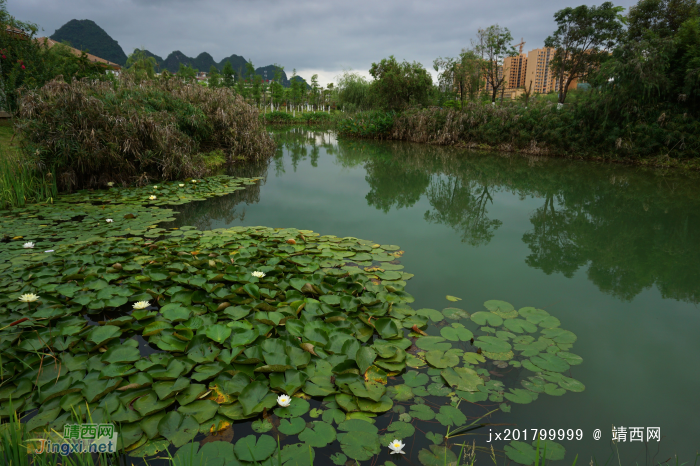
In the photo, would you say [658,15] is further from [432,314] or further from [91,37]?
[91,37]

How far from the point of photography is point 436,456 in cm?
143

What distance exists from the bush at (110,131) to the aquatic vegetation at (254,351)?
2749 millimetres

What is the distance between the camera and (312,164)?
9977 millimetres

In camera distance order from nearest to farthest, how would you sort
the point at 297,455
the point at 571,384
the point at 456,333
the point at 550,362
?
the point at 297,455
the point at 571,384
the point at 550,362
the point at 456,333

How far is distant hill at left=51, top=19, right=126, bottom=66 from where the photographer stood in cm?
7375

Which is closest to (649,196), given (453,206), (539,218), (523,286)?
(539,218)

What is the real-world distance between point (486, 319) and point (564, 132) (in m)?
11.4

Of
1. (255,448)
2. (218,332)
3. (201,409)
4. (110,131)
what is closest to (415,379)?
(255,448)

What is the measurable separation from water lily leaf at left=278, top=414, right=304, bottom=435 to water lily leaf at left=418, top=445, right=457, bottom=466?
0.53 m

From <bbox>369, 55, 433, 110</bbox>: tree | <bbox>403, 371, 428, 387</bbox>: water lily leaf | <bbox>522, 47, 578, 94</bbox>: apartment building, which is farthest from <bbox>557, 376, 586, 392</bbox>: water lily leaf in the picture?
<bbox>522, 47, 578, 94</bbox>: apartment building

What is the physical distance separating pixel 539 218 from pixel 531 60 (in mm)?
44386

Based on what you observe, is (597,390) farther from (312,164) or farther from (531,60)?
(531,60)

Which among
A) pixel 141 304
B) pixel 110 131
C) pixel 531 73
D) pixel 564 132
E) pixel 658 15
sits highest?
pixel 531 73

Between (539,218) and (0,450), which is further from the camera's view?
(539,218)
